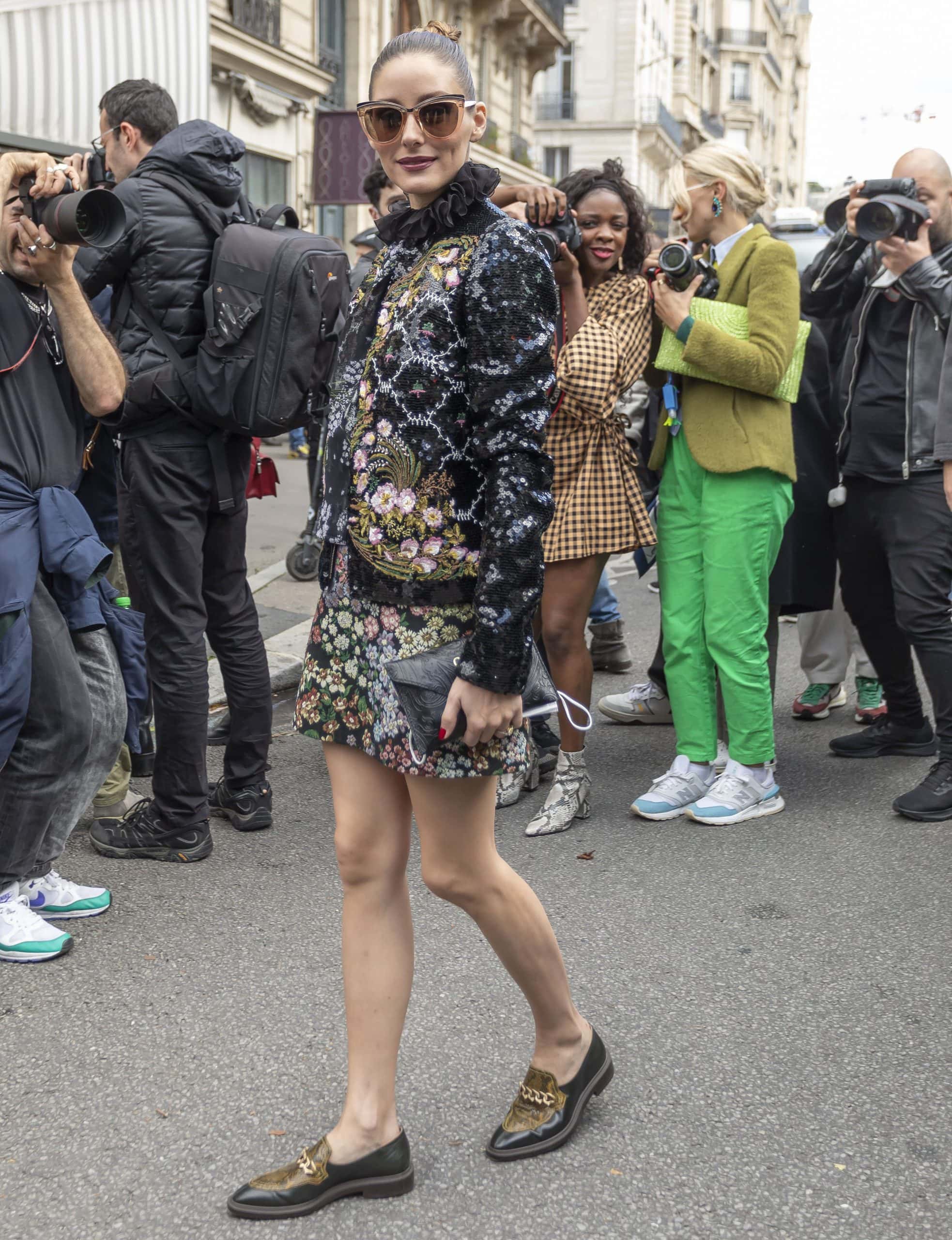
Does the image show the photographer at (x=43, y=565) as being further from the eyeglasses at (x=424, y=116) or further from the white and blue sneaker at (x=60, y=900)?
the eyeglasses at (x=424, y=116)

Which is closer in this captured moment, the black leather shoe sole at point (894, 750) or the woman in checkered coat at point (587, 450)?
the woman in checkered coat at point (587, 450)

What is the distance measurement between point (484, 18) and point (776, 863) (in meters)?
30.5

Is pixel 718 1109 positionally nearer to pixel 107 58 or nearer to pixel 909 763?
pixel 909 763

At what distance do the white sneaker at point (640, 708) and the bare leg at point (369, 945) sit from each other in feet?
11.4

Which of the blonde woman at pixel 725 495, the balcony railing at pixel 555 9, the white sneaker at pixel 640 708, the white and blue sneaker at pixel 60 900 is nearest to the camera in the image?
the white and blue sneaker at pixel 60 900

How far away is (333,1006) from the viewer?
3162 mm

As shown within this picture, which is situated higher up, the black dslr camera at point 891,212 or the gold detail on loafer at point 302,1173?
the black dslr camera at point 891,212

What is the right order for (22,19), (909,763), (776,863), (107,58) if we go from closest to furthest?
(776,863) < (909,763) < (22,19) < (107,58)

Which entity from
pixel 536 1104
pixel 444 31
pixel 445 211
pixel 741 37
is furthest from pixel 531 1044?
pixel 741 37

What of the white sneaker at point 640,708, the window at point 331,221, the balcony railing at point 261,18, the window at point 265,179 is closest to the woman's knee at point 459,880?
the white sneaker at point 640,708

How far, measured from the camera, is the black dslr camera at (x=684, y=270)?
4281 mm

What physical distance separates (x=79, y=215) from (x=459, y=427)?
1336 mm

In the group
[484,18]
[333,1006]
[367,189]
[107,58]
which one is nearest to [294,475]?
[107,58]

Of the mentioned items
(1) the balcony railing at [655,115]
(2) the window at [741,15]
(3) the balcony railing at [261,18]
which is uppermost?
(2) the window at [741,15]
